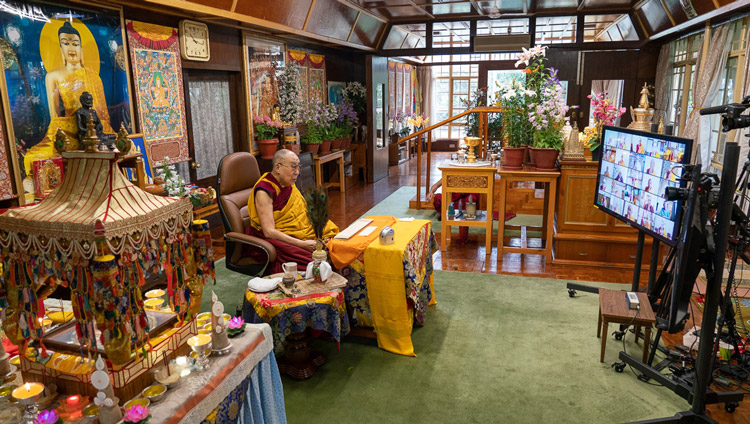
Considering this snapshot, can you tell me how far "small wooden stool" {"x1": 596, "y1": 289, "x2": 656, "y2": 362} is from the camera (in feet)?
8.89

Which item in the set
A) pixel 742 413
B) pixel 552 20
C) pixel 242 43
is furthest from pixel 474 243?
pixel 552 20

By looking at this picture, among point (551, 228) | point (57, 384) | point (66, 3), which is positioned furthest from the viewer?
point (551, 228)

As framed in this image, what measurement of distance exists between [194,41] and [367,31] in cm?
356

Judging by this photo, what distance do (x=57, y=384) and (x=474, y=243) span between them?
4380mm

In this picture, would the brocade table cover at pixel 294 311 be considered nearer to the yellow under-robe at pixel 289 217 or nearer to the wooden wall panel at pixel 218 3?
the yellow under-robe at pixel 289 217

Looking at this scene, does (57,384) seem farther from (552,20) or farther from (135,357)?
(552,20)

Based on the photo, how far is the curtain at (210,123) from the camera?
5.40m

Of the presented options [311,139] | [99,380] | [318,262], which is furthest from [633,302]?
[311,139]

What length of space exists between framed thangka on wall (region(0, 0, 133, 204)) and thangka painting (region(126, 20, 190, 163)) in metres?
0.20

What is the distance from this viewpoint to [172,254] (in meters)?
1.58

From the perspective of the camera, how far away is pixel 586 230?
4.61 m

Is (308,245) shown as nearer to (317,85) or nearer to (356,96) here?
(317,85)

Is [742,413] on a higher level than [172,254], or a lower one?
lower

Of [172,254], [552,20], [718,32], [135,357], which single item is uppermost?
[552,20]
